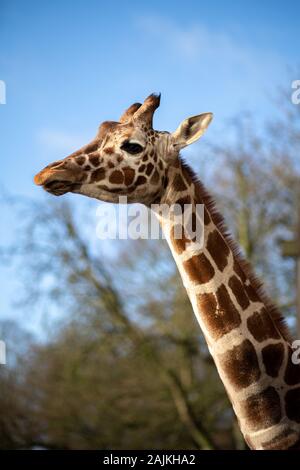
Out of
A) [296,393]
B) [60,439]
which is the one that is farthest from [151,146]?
[60,439]

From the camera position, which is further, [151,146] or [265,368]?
[151,146]

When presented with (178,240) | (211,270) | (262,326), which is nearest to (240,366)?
(262,326)

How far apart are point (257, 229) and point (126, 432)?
670 cm

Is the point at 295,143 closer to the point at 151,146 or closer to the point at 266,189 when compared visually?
the point at 266,189

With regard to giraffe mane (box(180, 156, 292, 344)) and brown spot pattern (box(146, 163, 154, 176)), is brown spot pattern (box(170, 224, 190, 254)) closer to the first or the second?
giraffe mane (box(180, 156, 292, 344))

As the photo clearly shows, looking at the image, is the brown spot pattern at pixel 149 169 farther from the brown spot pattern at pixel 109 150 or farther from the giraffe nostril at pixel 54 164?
the giraffe nostril at pixel 54 164

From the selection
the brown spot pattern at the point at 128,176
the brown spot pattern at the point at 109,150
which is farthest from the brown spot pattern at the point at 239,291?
the brown spot pattern at the point at 109,150

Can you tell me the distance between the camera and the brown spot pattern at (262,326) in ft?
16.9

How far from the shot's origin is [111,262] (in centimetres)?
1875

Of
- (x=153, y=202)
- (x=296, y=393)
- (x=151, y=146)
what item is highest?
(x=151, y=146)

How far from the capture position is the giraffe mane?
5.42 meters

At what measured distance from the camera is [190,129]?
5723 millimetres

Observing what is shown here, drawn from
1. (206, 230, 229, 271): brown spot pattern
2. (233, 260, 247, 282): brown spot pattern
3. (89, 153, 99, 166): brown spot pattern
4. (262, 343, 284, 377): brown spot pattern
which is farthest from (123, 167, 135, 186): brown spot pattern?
(262, 343, 284, 377): brown spot pattern

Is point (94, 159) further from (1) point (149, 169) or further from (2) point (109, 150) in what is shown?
(1) point (149, 169)
